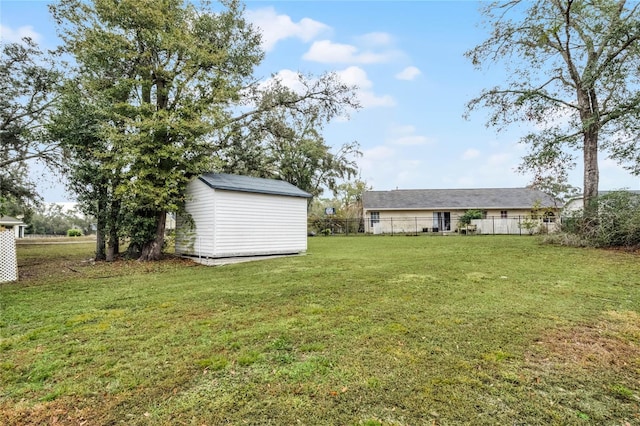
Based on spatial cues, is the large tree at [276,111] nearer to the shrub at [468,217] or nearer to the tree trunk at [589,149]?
the tree trunk at [589,149]

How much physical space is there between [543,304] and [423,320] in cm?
196

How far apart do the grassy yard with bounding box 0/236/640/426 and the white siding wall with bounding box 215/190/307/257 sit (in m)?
3.64

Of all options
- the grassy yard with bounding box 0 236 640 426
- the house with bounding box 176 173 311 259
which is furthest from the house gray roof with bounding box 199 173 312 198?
the grassy yard with bounding box 0 236 640 426

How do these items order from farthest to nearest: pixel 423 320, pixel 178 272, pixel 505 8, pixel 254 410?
pixel 505 8 < pixel 178 272 < pixel 423 320 < pixel 254 410

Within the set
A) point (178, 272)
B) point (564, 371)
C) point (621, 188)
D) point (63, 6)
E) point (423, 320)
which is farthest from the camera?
point (621, 188)

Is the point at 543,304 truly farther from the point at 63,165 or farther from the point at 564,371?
the point at 63,165

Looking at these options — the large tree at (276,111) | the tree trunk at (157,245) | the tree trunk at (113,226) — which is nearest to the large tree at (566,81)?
the large tree at (276,111)

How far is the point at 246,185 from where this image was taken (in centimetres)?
1024

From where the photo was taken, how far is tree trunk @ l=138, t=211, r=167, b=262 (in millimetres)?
10039

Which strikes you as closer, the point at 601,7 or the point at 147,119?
the point at 147,119

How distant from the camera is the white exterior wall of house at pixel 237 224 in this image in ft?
30.6

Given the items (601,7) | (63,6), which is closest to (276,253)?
(63,6)

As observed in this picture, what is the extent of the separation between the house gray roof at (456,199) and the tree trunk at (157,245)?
55.7 feet

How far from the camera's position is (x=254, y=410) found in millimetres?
2094
